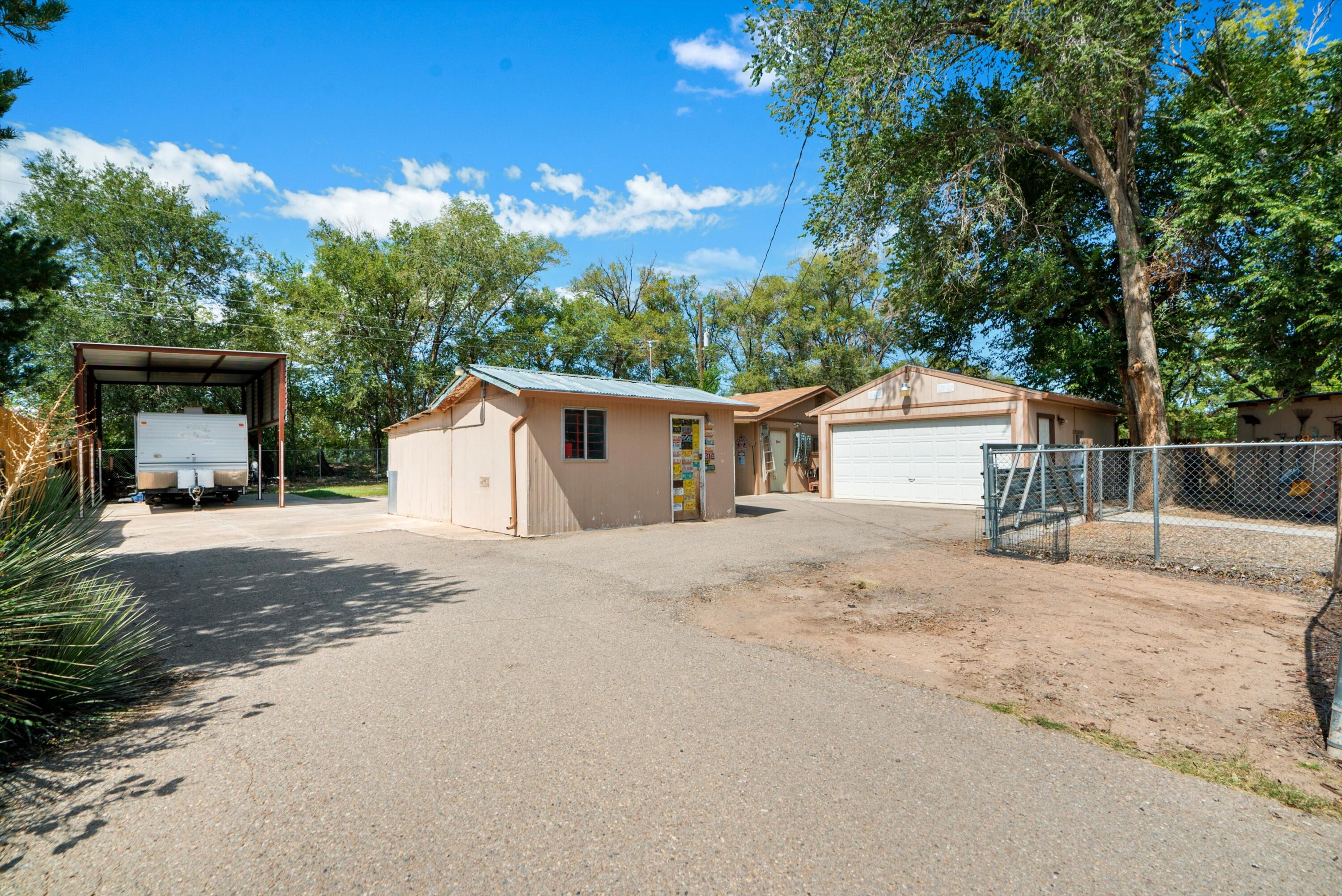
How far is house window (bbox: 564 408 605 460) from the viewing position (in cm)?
1133

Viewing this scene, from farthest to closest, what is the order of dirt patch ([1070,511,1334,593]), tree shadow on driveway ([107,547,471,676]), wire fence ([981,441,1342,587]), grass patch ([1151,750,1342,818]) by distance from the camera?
1. wire fence ([981,441,1342,587])
2. dirt patch ([1070,511,1334,593])
3. tree shadow on driveway ([107,547,471,676])
4. grass patch ([1151,750,1342,818])

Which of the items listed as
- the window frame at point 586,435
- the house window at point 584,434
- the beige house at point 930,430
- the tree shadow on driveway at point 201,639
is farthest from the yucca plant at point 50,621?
the beige house at point 930,430

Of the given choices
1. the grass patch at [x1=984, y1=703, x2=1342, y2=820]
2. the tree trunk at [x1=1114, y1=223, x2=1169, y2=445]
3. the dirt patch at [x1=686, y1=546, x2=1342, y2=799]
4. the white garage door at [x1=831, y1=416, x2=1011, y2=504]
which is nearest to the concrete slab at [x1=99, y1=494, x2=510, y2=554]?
the dirt patch at [x1=686, y1=546, x2=1342, y2=799]

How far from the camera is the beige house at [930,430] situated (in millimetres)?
14836

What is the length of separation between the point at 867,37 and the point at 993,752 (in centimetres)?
1438

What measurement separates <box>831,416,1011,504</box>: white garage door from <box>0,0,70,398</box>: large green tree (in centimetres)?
1614

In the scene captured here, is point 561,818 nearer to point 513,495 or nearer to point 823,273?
point 513,495

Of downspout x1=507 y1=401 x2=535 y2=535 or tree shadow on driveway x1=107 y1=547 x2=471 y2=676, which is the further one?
downspout x1=507 y1=401 x2=535 y2=535

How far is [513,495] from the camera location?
10922 mm

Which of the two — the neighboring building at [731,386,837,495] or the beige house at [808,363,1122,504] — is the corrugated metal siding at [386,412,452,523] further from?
the beige house at [808,363,1122,504]

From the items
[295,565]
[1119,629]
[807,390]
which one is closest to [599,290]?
[807,390]

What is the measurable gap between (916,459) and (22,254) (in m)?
16.7

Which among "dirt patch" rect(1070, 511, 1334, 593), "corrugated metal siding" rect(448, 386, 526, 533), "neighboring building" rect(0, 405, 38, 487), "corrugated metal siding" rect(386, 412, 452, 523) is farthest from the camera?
"corrugated metal siding" rect(386, 412, 452, 523)

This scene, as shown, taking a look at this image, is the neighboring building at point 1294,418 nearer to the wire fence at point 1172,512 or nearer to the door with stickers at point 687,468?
the wire fence at point 1172,512
